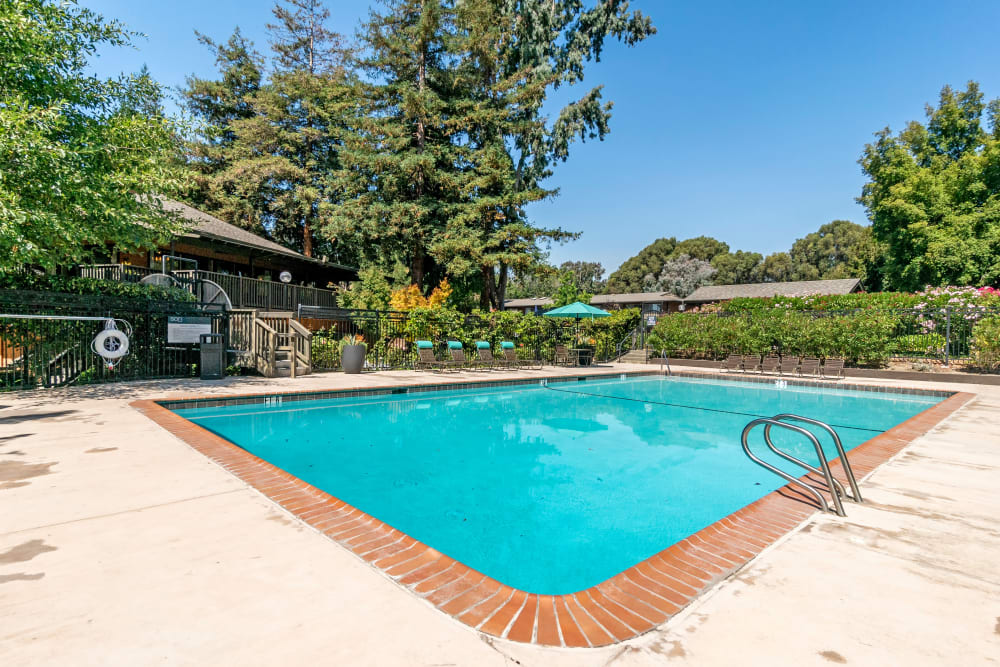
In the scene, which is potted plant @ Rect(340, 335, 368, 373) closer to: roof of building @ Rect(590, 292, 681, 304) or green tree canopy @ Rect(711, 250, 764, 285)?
roof of building @ Rect(590, 292, 681, 304)

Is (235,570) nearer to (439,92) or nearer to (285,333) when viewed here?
(285,333)

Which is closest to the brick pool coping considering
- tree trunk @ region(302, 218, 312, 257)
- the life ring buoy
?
the life ring buoy

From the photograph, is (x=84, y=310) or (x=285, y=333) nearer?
(x=84, y=310)

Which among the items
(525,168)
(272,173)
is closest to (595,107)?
(525,168)

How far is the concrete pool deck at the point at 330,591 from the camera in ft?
5.07

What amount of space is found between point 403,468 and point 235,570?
3072 millimetres

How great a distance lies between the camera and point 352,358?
37.6 ft

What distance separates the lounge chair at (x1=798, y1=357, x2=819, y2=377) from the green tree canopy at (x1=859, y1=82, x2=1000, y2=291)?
18321 millimetres

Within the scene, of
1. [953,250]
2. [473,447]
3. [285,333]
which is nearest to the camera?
[473,447]

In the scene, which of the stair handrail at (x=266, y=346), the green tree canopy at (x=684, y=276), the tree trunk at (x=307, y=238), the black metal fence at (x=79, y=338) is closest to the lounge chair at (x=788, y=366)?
the stair handrail at (x=266, y=346)

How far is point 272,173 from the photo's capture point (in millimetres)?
23344

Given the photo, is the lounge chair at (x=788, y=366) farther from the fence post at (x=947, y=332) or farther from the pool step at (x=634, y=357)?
the pool step at (x=634, y=357)

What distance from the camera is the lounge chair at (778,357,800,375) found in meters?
13.8

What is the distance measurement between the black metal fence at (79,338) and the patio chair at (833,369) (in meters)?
17.0
